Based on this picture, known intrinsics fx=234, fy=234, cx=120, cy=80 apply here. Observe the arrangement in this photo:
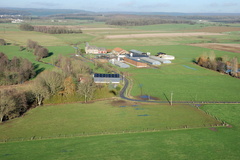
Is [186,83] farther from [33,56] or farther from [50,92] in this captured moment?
[33,56]

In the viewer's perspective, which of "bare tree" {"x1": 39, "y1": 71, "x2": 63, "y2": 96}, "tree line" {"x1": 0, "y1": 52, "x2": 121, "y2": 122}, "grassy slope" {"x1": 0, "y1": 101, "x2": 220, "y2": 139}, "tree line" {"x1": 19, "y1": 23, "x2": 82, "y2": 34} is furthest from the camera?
"tree line" {"x1": 19, "y1": 23, "x2": 82, "y2": 34}

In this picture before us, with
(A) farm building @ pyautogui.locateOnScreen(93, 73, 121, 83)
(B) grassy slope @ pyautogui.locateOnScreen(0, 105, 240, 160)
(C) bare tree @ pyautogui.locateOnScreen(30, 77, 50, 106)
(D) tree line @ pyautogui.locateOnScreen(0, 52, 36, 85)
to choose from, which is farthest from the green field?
(D) tree line @ pyautogui.locateOnScreen(0, 52, 36, 85)

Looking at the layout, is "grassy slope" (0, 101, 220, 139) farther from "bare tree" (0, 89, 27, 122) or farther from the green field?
"bare tree" (0, 89, 27, 122)

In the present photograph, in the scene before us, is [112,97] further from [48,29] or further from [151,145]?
[48,29]

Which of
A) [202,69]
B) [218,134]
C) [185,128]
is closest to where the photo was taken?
[218,134]

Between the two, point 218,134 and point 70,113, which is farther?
point 70,113

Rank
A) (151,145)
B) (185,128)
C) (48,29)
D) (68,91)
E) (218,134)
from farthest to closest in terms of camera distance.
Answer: (48,29) → (68,91) → (185,128) → (218,134) → (151,145)

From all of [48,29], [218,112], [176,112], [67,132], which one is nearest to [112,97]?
[176,112]
